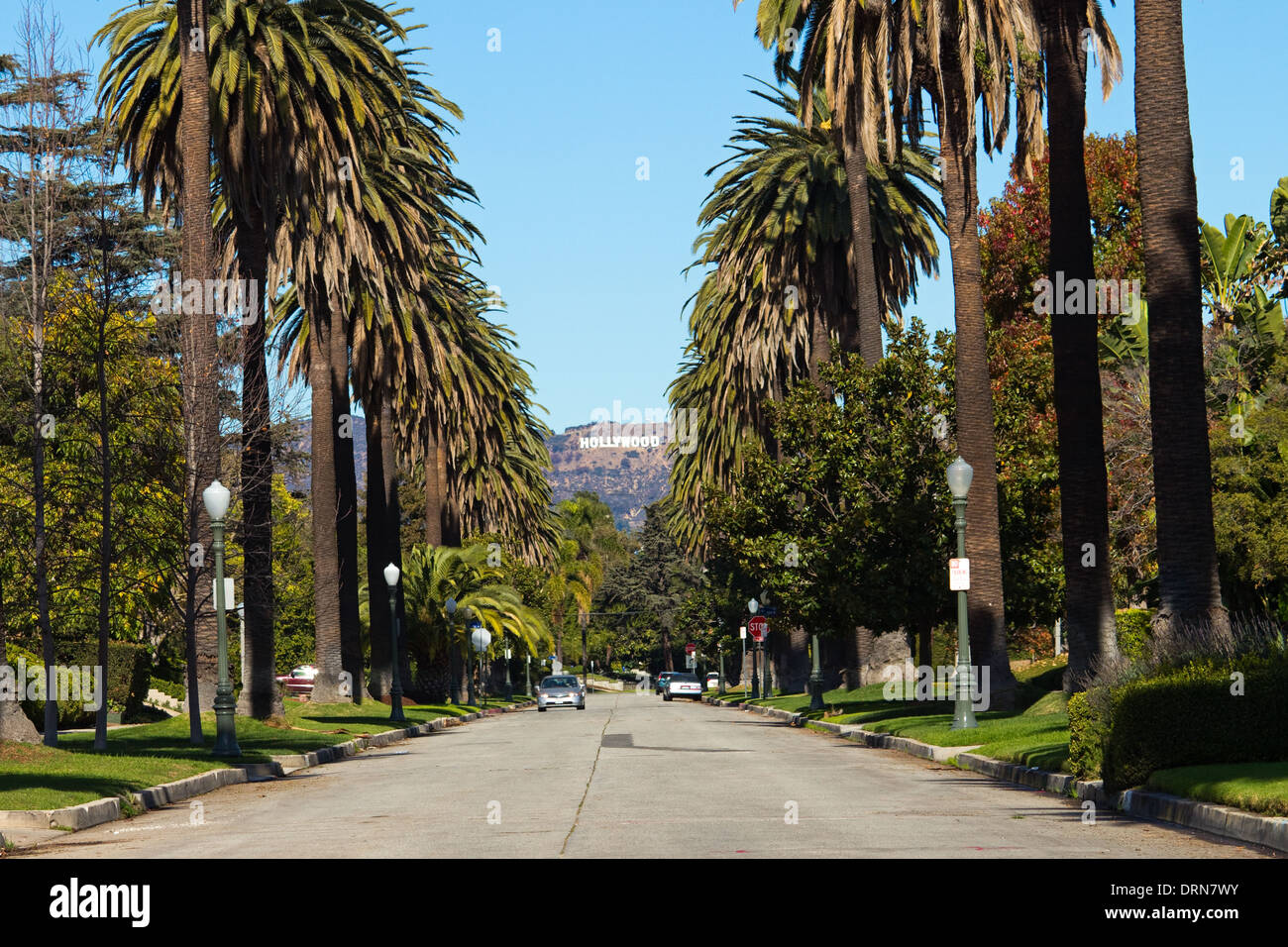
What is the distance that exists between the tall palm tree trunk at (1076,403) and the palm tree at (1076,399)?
0.05ft

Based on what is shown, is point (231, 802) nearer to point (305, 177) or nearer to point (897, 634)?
point (305, 177)

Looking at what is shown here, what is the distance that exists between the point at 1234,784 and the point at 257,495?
21204 millimetres

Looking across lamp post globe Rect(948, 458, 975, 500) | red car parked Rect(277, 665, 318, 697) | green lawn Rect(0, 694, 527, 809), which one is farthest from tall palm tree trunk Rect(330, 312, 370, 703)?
red car parked Rect(277, 665, 318, 697)

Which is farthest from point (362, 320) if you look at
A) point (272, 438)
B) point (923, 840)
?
point (923, 840)

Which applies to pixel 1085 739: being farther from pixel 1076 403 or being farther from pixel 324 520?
pixel 324 520

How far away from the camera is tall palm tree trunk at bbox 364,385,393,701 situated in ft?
152

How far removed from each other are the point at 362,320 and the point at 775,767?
83.6 ft

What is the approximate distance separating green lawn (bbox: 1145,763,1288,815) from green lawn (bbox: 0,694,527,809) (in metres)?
10.8

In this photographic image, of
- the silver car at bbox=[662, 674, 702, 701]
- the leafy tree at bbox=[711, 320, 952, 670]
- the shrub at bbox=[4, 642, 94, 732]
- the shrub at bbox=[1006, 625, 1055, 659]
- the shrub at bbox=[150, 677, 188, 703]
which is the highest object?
the leafy tree at bbox=[711, 320, 952, 670]

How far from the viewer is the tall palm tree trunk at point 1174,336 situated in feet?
60.2

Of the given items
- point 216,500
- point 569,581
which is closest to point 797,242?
point 216,500

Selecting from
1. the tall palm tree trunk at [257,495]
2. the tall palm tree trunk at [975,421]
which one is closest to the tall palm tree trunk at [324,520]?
the tall palm tree trunk at [257,495]

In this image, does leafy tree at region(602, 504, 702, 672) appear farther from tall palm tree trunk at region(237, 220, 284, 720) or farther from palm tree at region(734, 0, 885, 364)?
tall palm tree trunk at region(237, 220, 284, 720)

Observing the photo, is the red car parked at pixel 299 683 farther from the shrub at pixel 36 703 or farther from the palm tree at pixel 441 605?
the shrub at pixel 36 703
